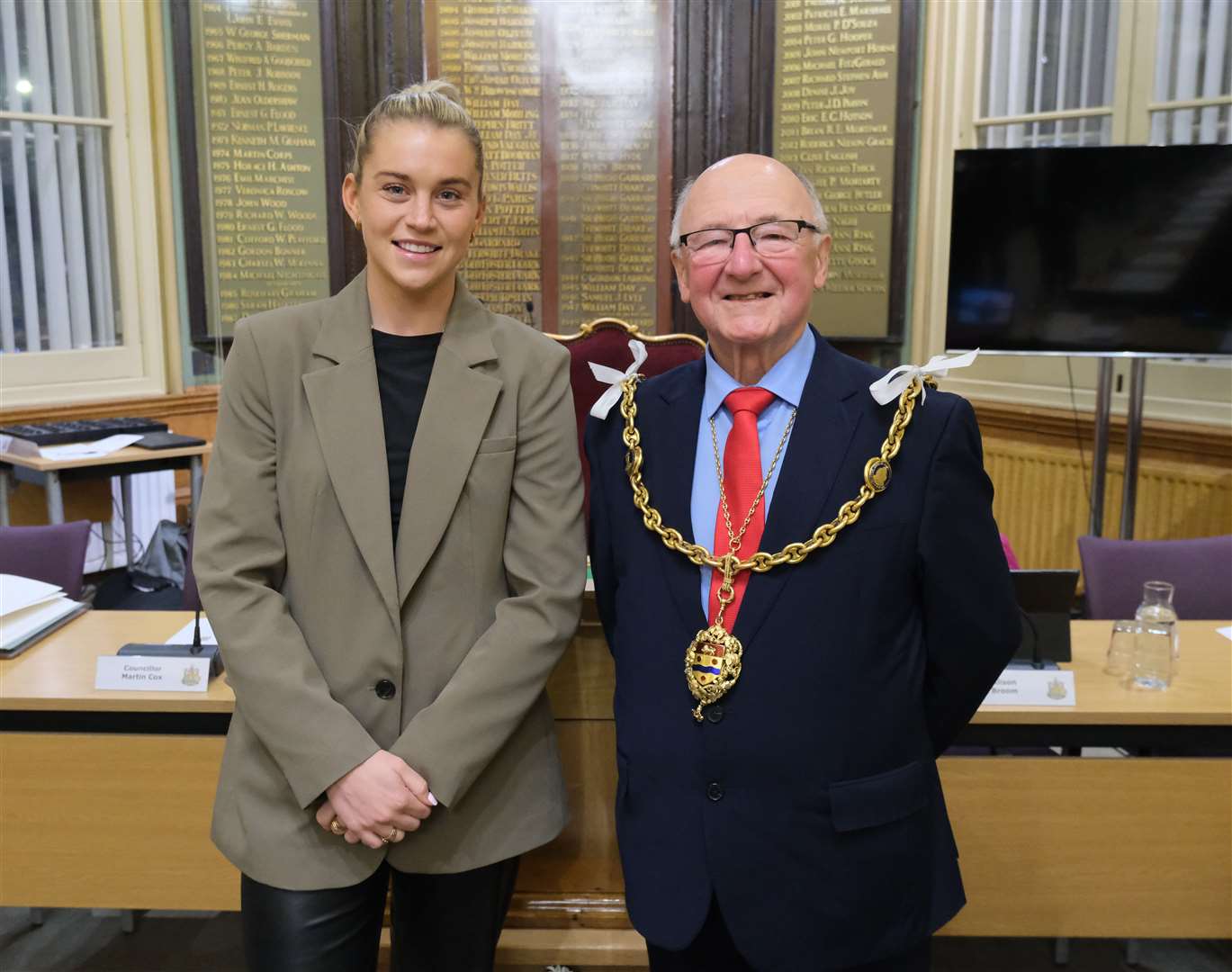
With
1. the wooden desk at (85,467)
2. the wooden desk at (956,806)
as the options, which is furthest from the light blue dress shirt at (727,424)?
the wooden desk at (85,467)

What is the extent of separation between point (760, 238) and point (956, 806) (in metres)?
1.10

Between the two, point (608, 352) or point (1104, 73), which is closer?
point (608, 352)

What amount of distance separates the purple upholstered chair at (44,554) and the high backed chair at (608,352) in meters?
1.28

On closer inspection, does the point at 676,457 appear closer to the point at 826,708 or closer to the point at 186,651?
the point at 826,708

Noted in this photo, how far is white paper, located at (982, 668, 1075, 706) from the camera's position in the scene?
1.74 m

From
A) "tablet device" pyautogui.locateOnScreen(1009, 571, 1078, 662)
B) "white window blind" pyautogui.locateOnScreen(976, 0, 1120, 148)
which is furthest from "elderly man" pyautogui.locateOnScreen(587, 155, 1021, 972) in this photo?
"white window blind" pyautogui.locateOnScreen(976, 0, 1120, 148)

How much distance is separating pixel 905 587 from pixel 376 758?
63 centimetres

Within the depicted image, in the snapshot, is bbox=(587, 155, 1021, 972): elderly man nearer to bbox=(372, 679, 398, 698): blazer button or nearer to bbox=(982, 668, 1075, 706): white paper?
bbox=(372, 679, 398, 698): blazer button

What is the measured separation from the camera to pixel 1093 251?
3.62m

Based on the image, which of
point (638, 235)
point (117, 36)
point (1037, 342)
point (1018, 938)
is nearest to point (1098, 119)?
point (1037, 342)

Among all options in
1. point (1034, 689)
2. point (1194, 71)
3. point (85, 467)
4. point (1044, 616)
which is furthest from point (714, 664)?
point (1194, 71)

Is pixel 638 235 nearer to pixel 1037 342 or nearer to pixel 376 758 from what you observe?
pixel 1037 342

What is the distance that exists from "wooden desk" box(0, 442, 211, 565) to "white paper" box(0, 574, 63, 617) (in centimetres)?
155

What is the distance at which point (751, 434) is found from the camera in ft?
3.95
